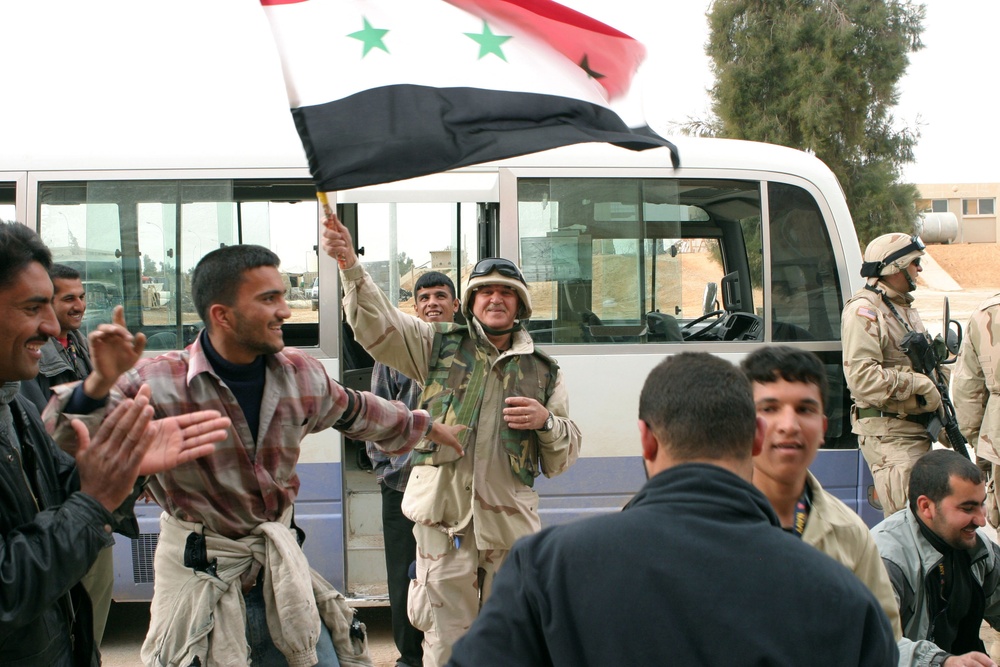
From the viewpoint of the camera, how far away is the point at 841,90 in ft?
72.6

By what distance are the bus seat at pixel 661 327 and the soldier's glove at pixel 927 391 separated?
1290mm

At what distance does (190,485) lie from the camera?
2.58 m

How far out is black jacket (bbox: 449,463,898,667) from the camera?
1.36m

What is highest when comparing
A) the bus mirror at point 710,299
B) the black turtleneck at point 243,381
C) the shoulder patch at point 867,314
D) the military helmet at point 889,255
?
the military helmet at point 889,255

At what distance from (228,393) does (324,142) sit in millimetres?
931

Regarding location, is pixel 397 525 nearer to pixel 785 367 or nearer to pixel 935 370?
pixel 785 367

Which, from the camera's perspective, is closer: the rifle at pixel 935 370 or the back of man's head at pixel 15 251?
the back of man's head at pixel 15 251

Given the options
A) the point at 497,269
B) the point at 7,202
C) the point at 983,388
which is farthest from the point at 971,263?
the point at 7,202

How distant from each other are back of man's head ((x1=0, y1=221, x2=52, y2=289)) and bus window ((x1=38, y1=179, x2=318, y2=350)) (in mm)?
2726

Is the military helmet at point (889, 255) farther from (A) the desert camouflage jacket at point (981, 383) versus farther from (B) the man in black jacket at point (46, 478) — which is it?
(B) the man in black jacket at point (46, 478)

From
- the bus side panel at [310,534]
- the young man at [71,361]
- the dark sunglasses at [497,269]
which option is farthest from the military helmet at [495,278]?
the young man at [71,361]

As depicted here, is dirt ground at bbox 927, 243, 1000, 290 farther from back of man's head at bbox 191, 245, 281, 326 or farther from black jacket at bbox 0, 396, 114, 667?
black jacket at bbox 0, 396, 114, 667

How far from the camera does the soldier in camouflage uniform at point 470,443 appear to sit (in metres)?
3.65

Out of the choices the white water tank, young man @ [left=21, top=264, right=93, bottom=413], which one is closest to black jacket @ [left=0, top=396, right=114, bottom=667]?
young man @ [left=21, top=264, right=93, bottom=413]
